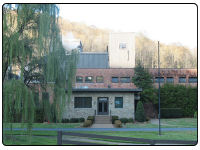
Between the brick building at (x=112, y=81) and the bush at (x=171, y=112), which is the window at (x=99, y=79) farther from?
the bush at (x=171, y=112)

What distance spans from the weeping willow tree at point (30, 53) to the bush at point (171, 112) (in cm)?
1849

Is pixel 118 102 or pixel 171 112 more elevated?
pixel 118 102

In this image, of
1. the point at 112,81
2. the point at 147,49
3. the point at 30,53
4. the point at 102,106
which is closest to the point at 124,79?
the point at 112,81

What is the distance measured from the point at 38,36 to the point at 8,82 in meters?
2.63

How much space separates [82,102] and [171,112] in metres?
11.1

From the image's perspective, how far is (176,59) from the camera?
2235 inches

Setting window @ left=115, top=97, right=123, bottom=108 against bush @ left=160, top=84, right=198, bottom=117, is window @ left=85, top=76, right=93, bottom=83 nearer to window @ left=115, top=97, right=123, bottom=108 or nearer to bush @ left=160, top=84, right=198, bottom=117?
window @ left=115, top=97, right=123, bottom=108

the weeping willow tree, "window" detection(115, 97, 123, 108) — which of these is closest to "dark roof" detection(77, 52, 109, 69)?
"window" detection(115, 97, 123, 108)

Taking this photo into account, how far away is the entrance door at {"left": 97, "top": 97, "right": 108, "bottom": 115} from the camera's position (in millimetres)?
25938

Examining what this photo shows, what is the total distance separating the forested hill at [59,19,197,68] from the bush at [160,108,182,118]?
24394 millimetres

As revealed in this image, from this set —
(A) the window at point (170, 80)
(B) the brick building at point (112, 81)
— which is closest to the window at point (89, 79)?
(B) the brick building at point (112, 81)

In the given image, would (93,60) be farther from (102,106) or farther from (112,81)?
(102,106)

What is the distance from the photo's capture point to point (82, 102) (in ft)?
84.0

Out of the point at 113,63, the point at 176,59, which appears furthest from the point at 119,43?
the point at 176,59
